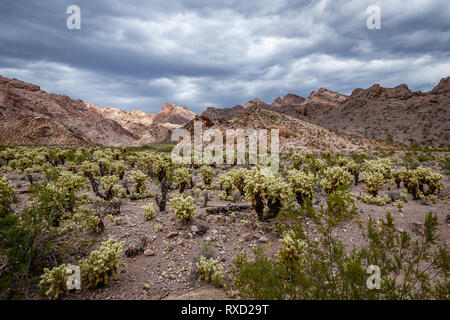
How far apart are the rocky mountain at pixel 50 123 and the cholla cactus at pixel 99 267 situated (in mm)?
59435

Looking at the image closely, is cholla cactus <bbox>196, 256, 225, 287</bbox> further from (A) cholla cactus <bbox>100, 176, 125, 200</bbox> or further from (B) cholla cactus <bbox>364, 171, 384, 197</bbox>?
(B) cholla cactus <bbox>364, 171, 384, 197</bbox>

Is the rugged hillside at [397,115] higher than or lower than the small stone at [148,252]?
higher

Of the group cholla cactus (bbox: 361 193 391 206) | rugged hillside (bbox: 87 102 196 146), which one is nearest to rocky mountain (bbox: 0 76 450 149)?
cholla cactus (bbox: 361 193 391 206)

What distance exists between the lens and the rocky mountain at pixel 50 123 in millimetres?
53366

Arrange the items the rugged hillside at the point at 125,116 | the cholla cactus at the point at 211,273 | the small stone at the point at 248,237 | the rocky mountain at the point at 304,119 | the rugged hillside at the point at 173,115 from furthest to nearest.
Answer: the rugged hillside at the point at 173,115 < the rugged hillside at the point at 125,116 < the rocky mountain at the point at 304,119 < the small stone at the point at 248,237 < the cholla cactus at the point at 211,273

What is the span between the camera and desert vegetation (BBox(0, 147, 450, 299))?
12.1 ft

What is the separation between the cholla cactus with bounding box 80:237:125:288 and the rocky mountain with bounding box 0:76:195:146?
59.4 m

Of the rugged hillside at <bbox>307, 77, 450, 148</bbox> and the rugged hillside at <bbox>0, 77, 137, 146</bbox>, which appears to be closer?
the rugged hillside at <bbox>307, 77, 450, 148</bbox>

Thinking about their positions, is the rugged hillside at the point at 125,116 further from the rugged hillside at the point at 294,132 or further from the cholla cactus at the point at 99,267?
the cholla cactus at the point at 99,267

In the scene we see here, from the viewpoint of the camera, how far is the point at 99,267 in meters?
4.62

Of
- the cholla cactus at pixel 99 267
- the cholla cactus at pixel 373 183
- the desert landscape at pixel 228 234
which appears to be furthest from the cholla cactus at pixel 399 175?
the cholla cactus at pixel 99 267

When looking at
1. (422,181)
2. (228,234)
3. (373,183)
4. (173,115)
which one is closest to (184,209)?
(228,234)

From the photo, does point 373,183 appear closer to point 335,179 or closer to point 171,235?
point 335,179
